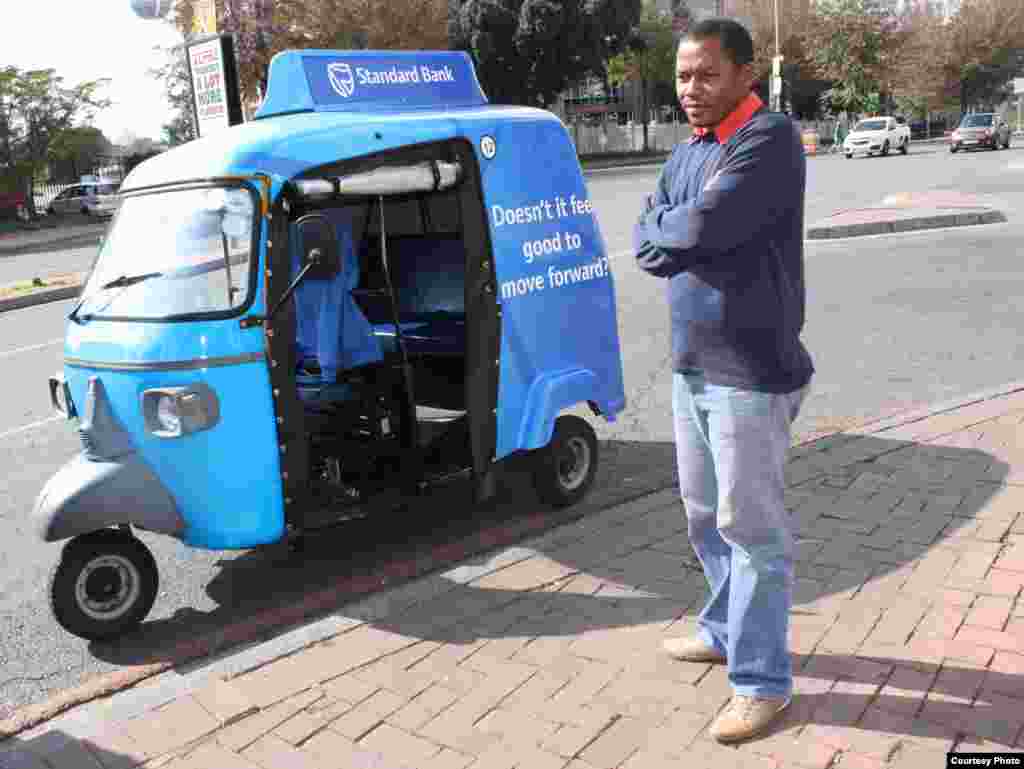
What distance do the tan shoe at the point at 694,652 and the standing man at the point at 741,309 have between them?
1.22 ft

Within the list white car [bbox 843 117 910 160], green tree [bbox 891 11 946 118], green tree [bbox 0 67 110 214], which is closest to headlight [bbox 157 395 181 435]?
green tree [bbox 0 67 110 214]

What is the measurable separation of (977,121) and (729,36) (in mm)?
43515

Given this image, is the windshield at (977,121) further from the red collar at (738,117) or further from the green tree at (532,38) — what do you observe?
the red collar at (738,117)

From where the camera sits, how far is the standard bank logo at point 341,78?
16.7ft

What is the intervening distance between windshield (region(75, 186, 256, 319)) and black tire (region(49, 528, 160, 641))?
1.01m

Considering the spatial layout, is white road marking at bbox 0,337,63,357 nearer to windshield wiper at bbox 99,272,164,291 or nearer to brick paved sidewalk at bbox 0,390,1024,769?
windshield wiper at bbox 99,272,164,291

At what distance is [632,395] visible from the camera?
7.64 m

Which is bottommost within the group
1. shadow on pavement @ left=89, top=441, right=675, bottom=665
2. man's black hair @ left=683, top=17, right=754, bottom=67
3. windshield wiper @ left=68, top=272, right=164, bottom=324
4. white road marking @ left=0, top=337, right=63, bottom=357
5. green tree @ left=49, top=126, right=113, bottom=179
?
shadow on pavement @ left=89, top=441, right=675, bottom=665

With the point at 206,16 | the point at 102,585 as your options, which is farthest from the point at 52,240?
the point at 102,585

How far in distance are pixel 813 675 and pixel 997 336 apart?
6335 millimetres

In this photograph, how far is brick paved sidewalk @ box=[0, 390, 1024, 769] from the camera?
310 cm

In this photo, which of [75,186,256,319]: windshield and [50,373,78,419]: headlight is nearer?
[75,186,256,319]: windshield

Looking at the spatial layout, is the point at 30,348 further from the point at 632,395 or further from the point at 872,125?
the point at 872,125

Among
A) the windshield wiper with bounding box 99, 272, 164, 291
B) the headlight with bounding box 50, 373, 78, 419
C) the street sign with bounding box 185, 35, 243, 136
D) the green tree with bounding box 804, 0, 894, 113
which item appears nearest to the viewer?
the windshield wiper with bounding box 99, 272, 164, 291
